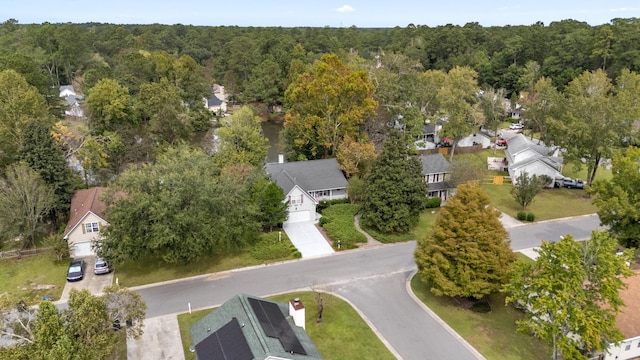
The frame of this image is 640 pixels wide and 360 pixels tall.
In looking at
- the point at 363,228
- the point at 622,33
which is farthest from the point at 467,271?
the point at 622,33

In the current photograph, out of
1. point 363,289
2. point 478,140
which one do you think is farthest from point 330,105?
point 478,140

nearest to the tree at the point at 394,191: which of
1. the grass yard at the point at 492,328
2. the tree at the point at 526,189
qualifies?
the grass yard at the point at 492,328

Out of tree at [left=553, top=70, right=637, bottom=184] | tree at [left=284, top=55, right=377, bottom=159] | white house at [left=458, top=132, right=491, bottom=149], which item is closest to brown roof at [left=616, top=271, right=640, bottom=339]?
tree at [left=553, top=70, right=637, bottom=184]

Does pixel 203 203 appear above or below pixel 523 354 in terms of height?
above

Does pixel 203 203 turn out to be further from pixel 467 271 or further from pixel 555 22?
pixel 555 22

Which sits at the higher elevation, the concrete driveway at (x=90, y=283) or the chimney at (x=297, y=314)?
the chimney at (x=297, y=314)

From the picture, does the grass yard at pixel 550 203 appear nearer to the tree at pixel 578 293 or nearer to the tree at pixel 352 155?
the tree at pixel 352 155

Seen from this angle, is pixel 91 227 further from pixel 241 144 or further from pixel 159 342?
pixel 241 144
